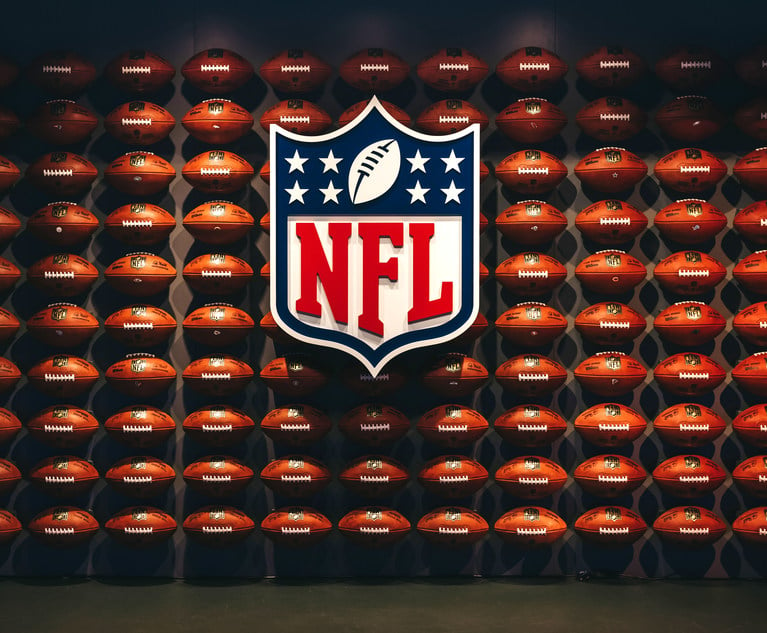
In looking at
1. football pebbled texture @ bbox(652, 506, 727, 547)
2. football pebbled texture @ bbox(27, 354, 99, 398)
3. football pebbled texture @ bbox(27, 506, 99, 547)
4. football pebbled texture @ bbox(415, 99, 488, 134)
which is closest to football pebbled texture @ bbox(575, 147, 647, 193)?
football pebbled texture @ bbox(415, 99, 488, 134)

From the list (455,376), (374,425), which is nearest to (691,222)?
(455,376)

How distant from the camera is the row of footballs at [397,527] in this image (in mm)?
4488

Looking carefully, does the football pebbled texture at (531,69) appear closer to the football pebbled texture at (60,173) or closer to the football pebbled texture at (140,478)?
the football pebbled texture at (60,173)

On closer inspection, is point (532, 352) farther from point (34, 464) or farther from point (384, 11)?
point (34, 464)

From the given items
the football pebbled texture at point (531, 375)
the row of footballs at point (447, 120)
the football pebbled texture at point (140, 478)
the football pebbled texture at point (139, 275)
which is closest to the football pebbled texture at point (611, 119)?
the row of footballs at point (447, 120)

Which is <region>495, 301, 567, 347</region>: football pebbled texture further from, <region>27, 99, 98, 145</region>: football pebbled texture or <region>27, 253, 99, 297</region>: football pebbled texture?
<region>27, 99, 98, 145</region>: football pebbled texture

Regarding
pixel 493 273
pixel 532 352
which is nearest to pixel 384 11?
pixel 493 273

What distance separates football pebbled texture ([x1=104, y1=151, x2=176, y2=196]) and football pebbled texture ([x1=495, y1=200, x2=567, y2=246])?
1687 millimetres

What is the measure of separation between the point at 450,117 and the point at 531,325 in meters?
1.11

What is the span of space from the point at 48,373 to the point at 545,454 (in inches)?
99.7

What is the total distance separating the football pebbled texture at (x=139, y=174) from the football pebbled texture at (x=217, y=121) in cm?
24

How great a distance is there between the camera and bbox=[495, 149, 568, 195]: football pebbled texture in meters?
4.56

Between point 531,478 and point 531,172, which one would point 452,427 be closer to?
point 531,478

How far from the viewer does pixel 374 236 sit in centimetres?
457
